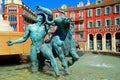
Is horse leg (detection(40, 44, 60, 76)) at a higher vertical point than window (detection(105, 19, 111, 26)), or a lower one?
lower

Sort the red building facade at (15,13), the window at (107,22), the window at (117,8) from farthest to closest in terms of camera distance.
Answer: the red building facade at (15,13) < the window at (107,22) < the window at (117,8)

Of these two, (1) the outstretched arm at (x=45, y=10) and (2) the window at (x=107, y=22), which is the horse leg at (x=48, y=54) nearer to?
(1) the outstretched arm at (x=45, y=10)

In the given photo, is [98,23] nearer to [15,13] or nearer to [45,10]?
[15,13]

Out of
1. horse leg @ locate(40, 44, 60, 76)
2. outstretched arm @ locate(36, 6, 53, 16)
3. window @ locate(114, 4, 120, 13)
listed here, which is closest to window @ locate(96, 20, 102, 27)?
window @ locate(114, 4, 120, 13)

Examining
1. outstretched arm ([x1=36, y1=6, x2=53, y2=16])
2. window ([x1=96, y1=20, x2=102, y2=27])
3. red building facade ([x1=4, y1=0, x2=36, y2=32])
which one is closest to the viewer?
outstretched arm ([x1=36, y1=6, x2=53, y2=16])

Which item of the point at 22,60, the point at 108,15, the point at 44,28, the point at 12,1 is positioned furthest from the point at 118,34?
the point at 44,28

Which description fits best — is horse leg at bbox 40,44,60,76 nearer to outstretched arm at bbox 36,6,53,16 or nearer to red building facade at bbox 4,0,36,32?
Answer: outstretched arm at bbox 36,6,53,16

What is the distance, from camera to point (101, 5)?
188 feet

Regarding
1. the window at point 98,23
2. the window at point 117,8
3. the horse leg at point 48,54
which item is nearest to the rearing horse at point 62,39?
the horse leg at point 48,54

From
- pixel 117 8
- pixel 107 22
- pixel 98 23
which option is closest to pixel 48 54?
pixel 117 8

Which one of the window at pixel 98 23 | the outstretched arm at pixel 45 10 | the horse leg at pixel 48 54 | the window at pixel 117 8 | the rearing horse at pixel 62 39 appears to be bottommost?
the horse leg at pixel 48 54

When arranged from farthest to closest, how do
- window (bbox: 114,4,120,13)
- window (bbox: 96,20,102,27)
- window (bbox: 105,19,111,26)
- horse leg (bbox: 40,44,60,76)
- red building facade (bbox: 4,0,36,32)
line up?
red building facade (bbox: 4,0,36,32), window (bbox: 96,20,102,27), window (bbox: 105,19,111,26), window (bbox: 114,4,120,13), horse leg (bbox: 40,44,60,76)

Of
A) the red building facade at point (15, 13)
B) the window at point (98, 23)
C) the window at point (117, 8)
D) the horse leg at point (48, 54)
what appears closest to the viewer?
the horse leg at point (48, 54)

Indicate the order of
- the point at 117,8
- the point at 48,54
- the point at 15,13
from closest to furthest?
the point at 48,54 < the point at 117,8 < the point at 15,13
